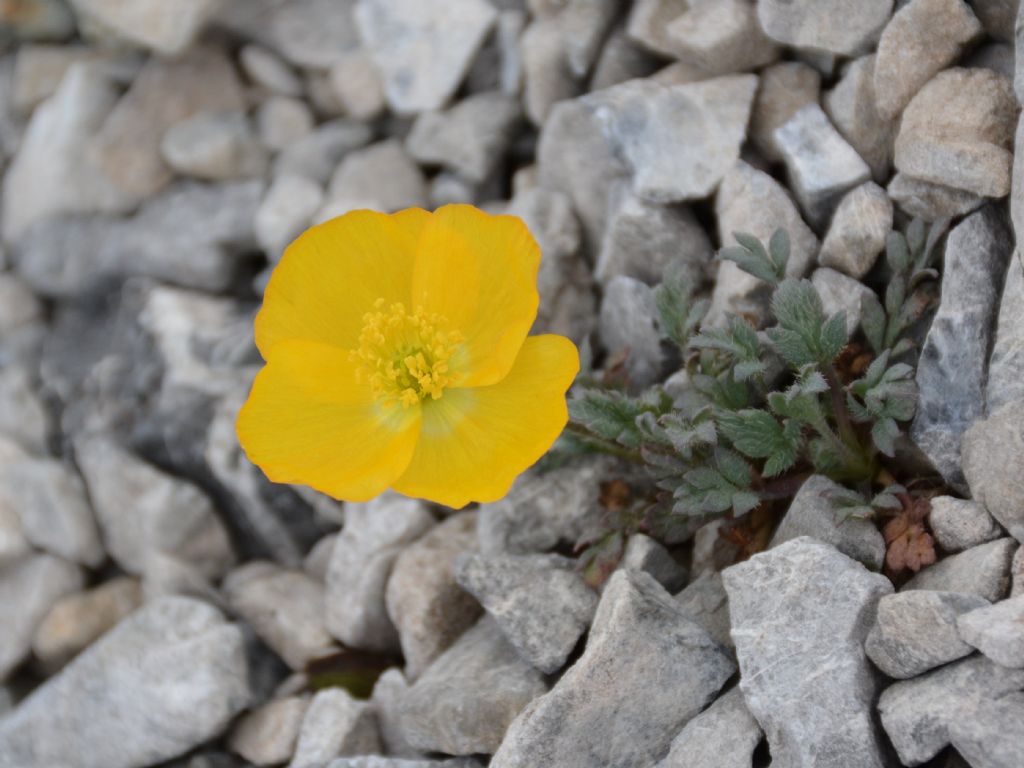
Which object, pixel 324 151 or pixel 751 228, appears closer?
pixel 751 228

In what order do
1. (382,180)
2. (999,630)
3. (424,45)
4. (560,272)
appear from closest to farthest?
(999,630) < (560,272) < (382,180) < (424,45)

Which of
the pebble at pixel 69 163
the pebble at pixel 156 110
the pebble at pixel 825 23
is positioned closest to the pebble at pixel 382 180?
the pebble at pixel 156 110

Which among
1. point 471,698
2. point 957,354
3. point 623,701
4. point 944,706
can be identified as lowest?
point 471,698

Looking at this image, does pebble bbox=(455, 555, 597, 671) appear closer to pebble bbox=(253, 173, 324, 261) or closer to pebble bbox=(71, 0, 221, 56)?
pebble bbox=(253, 173, 324, 261)

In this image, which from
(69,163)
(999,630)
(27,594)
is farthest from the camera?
(69,163)

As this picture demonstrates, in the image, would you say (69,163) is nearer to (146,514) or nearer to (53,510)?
(53,510)

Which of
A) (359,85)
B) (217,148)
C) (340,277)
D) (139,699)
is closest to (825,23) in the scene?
(340,277)

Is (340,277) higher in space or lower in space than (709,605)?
higher

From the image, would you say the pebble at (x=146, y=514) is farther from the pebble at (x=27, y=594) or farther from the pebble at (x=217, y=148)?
the pebble at (x=217, y=148)
